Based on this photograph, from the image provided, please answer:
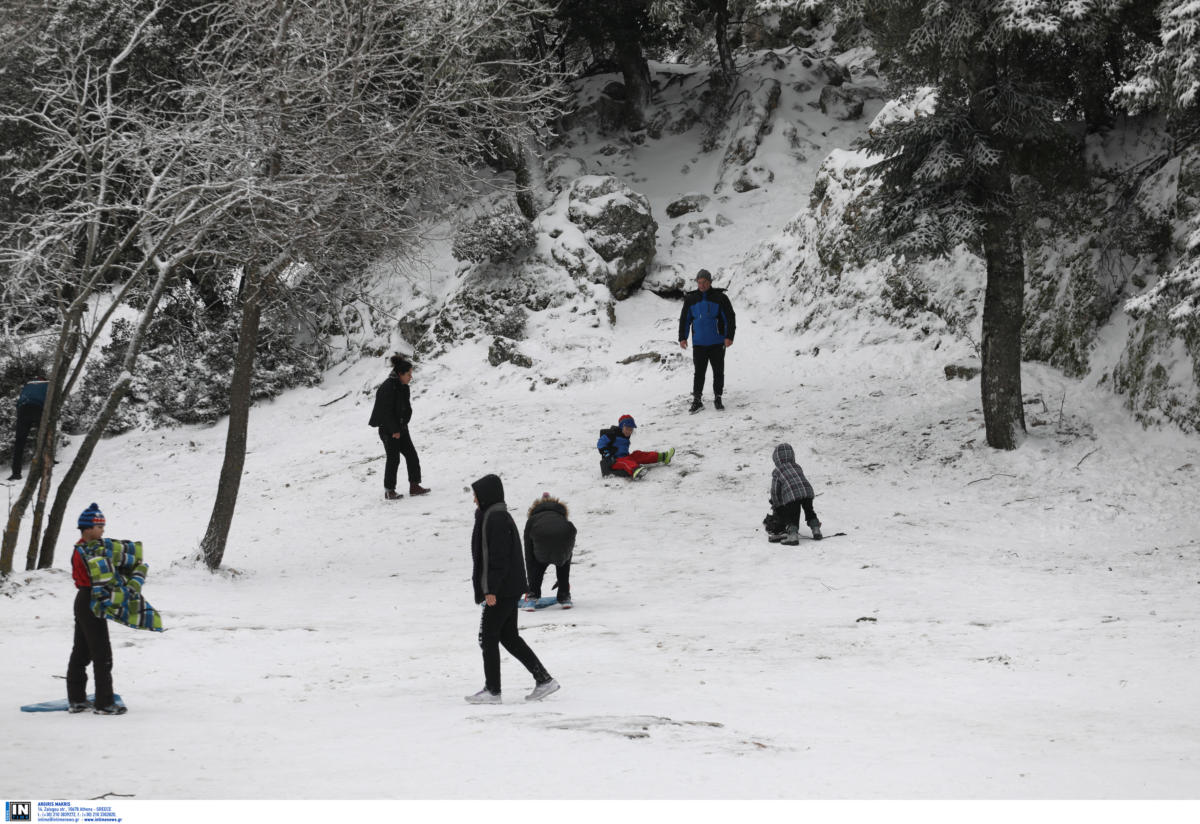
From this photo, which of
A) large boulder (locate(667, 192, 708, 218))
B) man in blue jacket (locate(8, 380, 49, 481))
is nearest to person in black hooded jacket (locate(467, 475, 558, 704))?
man in blue jacket (locate(8, 380, 49, 481))

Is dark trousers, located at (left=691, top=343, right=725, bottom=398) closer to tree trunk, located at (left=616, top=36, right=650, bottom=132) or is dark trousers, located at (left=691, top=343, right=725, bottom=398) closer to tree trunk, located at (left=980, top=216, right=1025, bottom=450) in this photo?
tree trunk, located at (left=980, top=216, right=1025, bottom=450)

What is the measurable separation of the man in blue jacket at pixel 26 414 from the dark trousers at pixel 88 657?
11.9 metres

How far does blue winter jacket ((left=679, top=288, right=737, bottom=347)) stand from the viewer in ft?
51.1

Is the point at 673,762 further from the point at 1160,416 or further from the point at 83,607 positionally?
the point at 1160,416

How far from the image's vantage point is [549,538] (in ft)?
29.2

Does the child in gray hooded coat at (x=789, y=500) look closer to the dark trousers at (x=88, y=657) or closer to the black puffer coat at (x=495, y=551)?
the black puffer coat at (x=495, y=551)

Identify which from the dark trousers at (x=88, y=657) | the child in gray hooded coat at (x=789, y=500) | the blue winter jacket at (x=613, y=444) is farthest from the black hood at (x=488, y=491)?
the blue winter jacket at (x=613, y=444)

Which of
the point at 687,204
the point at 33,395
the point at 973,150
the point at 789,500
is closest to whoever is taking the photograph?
the point at 789,500

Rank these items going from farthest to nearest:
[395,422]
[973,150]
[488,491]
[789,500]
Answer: [395,422] < [973,150] < [789,500] < [488,491]

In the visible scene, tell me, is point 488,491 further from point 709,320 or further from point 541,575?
point 709,320

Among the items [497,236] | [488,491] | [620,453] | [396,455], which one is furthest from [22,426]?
[488,491]

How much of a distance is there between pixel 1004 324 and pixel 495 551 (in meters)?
8.85

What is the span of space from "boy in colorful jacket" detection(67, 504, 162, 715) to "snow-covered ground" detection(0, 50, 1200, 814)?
0.22 metres

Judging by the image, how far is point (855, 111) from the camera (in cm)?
2756
